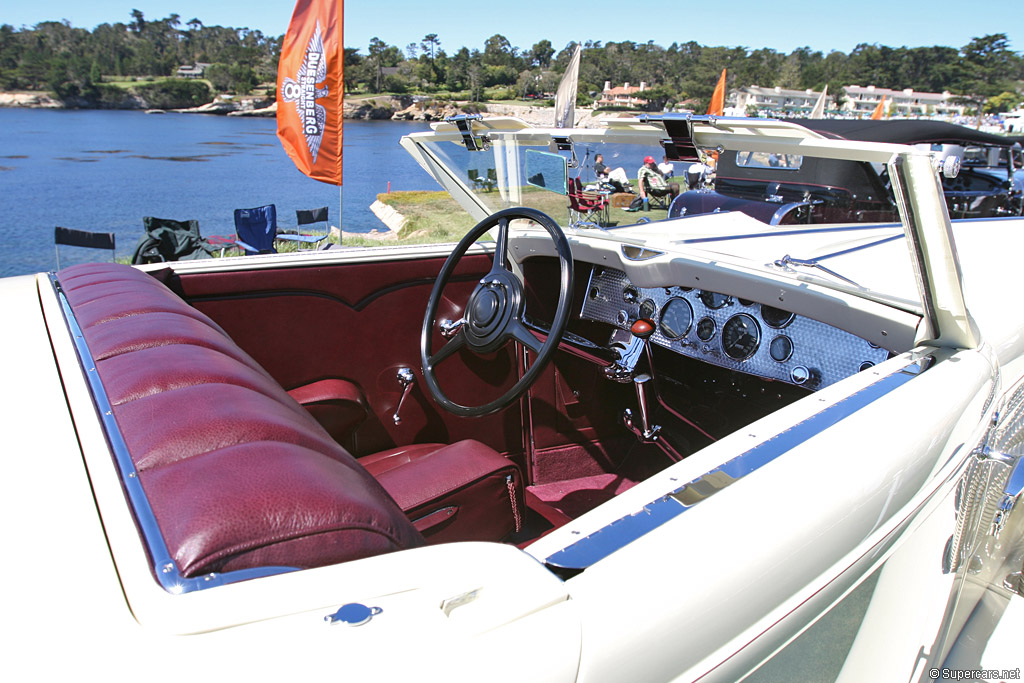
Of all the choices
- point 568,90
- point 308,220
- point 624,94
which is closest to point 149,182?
point 568,90

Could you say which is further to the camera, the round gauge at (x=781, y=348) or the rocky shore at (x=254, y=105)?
the rocky shore at (x=254, y=105)

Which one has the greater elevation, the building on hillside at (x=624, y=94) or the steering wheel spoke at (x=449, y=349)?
the building on hillside at (x=624, y=94)

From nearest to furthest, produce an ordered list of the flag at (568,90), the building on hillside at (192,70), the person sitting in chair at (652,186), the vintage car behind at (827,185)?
the vintage car behind at (827,185) → the flag at (568,90) → the person sitting in chair at (652,186) → the building on hillside at (192,70)

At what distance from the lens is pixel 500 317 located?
2012 mm

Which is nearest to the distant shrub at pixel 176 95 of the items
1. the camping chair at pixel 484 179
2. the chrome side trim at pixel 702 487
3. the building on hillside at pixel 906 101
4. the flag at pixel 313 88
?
the flag at pixel 313 88

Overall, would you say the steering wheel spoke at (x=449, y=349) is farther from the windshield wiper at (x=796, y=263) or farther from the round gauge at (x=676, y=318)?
the windshield wiper at (x=796, y=263)

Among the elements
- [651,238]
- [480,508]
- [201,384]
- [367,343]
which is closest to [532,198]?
[651,238]

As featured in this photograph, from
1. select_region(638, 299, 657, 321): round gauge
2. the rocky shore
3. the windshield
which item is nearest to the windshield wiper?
the windshield

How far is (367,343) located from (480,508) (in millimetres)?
905

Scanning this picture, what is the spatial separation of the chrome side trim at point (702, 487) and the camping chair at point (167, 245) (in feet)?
18.3

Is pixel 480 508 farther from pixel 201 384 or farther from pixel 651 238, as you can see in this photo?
pixel 651 238

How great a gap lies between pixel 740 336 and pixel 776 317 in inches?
6.2

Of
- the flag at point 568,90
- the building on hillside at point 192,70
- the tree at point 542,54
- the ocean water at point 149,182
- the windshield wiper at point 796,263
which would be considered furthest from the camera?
the building on hillside at point 192,70

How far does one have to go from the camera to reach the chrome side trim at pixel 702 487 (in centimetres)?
88
